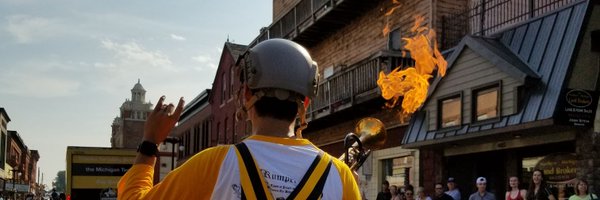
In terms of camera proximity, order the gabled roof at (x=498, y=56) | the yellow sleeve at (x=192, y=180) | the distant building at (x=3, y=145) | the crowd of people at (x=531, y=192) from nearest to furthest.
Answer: the yellow sleeve at (x=192, y=180)
the crowd of people at (x=531, y=192)
the gabled roof at (x=498, y=56)
the distant building at (x=3, y=145)

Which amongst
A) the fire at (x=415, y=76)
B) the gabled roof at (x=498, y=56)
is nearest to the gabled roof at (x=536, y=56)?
the gabled roof at (x=498, y=56)

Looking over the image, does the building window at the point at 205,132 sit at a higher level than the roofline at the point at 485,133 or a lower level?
higher

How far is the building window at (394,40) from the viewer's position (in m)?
18.8

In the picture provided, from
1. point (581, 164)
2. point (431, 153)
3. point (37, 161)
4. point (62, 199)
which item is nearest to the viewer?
point (581, 164)

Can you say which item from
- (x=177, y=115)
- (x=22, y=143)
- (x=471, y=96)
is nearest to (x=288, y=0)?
(x=471, y=96)

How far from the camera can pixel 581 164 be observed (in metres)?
12.2

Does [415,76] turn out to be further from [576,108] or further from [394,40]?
[576,108]

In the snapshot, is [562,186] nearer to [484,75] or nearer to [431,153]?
[484,75]

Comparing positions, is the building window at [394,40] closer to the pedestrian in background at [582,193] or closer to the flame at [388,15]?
the flame at [388,15]

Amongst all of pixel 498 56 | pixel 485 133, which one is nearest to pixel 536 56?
pixel 498 56

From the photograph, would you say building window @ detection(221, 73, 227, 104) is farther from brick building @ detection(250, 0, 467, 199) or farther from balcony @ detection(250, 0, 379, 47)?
brick building @ detection(250, 0, 467, 199)

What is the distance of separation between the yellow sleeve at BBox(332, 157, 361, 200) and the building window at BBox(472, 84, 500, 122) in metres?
11.2

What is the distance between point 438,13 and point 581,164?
20.1 ft

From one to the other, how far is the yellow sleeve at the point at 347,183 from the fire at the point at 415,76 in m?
12.9
